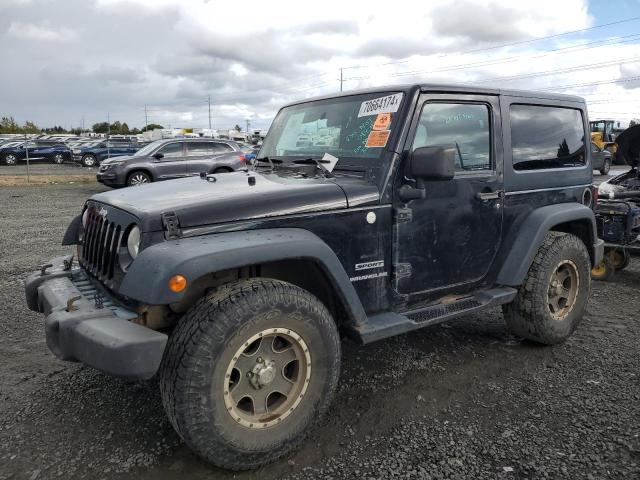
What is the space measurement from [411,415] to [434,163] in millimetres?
1508

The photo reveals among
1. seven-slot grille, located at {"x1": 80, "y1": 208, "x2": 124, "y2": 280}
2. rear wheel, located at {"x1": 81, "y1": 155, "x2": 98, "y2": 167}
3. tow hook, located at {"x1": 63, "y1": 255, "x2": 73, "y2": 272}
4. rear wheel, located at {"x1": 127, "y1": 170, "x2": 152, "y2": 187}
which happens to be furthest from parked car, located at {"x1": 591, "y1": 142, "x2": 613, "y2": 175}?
rear wheel, located at {"x1": 81, "y1": 155, "x2": 98, "y2": 167}

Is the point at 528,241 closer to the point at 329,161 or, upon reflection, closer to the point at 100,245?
the point at 329,161

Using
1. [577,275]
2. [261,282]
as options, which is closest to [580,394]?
[577,275]

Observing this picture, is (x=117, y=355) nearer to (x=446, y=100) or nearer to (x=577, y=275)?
(x=446, y=100)

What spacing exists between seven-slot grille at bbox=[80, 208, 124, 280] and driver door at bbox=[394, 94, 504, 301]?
5.33 feet

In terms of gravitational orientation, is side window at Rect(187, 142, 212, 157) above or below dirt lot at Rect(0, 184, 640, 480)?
above

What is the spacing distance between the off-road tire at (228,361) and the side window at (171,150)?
13.5 m

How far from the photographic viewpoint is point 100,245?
3025mm

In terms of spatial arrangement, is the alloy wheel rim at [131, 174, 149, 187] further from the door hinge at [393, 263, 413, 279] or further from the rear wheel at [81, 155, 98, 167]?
the rear wheel at [81, 155, 98, 167]

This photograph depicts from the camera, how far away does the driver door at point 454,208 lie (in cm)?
320

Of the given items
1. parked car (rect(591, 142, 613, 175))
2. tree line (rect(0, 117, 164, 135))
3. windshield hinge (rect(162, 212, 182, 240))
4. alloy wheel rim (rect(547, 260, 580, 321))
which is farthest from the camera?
tree line (rect(0, 117, 164, 135))

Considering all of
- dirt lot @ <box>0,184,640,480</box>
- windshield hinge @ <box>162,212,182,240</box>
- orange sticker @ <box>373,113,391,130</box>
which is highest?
orange sticker @ <box>373,113,391,130</box>

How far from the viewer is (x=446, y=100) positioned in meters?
3.41

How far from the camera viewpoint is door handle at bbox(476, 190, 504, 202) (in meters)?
3.51
